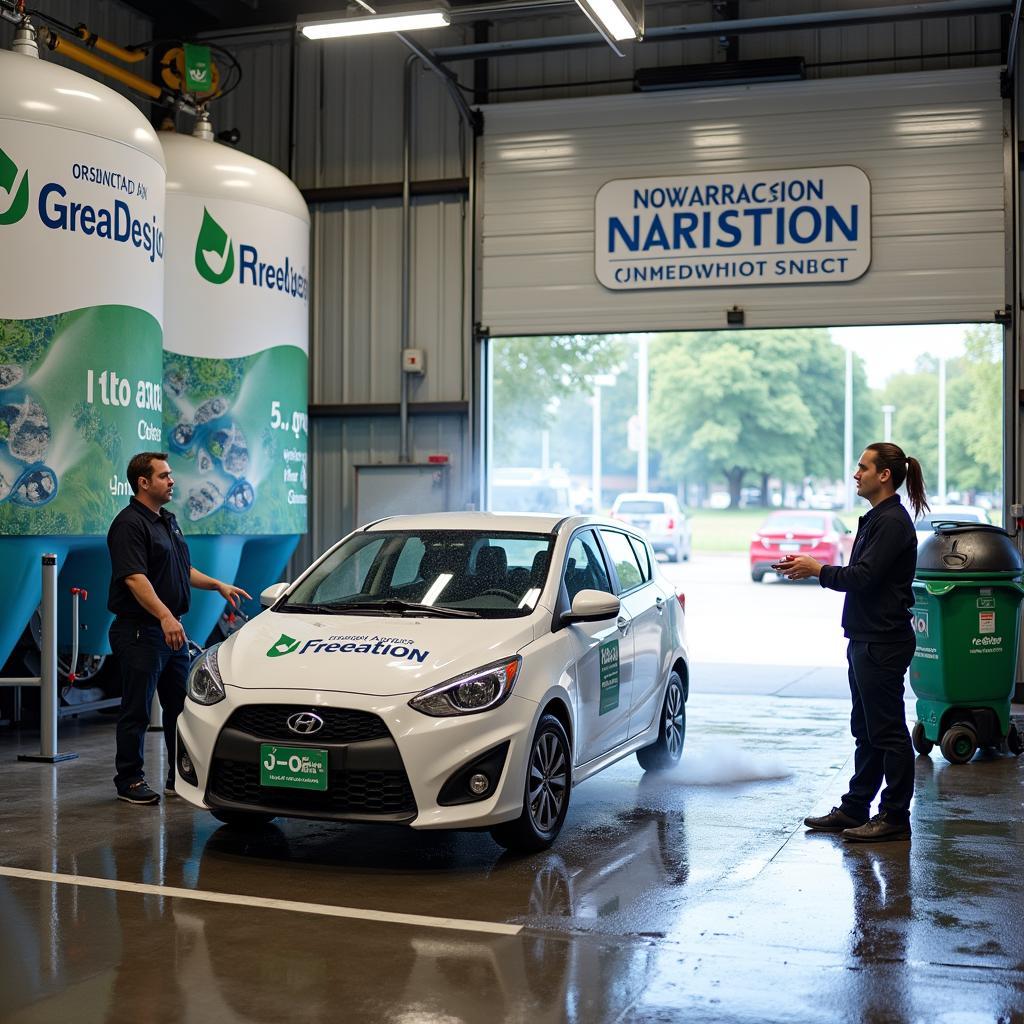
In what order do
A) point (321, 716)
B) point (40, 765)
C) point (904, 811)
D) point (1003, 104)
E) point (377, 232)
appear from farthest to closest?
1. point (377, 232)
2. point (1003, 104)
3. point (40, 765)
4. point (904, 811)
5. point (321, 716)

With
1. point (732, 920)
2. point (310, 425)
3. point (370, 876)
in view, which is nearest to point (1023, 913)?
point (732, 920)

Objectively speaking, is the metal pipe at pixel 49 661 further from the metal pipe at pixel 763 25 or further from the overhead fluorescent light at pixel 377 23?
the metal pipe at pixel 763 25

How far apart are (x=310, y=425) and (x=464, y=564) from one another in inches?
290

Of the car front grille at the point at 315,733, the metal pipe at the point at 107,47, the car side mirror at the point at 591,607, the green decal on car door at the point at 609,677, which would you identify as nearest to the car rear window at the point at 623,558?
the green decal on car door at the point at 609,677

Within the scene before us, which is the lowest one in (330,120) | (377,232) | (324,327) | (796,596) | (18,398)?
(796,596)

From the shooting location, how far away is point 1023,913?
16.8 ft

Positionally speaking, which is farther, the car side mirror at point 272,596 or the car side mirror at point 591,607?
the car side mirror at point 272,596

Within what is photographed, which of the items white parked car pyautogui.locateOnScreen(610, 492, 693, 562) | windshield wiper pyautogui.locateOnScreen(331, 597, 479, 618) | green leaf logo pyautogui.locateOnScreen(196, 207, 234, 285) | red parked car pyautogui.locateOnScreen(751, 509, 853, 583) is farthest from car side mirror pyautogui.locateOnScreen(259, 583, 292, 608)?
white parked car pyautogui.locateOnScreen(610, 492, 693, 562)

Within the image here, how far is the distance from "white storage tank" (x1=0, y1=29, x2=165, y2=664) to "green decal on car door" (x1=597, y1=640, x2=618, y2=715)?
3873 millimetres

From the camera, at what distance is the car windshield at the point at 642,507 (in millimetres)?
32156

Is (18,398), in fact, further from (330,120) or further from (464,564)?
(330,120)

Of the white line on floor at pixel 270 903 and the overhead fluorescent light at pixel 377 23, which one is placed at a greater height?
the overhead fluorescent light at pixel 377 23

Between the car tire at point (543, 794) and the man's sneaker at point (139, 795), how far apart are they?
212 centimetres

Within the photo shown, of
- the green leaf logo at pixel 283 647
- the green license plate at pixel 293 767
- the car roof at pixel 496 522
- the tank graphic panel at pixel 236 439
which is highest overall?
the tank graphic panel at pixel 236 439
